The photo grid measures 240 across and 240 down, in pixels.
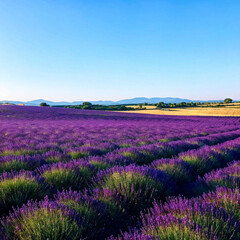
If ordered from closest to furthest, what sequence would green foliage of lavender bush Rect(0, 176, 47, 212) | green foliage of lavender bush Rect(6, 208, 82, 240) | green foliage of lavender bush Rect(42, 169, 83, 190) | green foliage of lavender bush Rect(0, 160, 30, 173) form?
green foliage of lavender bush Rect(6, 208, 82, 240) < green foliage of lavender bush Rect(0, 176, 47, 212) < green foliage of lavender bush Rect(42, 169, 83, 190) < green foliage of lavender bush Rect(0, 160, 30, 173)

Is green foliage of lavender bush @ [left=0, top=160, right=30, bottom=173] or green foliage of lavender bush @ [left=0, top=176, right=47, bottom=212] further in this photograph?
green foliage of lavender bush @ [left=0, top=160, right=30, bottom=173]

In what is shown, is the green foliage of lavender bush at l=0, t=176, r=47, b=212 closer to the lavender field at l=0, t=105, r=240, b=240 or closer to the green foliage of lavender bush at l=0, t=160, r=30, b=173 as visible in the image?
the lavender field at l=0, t=105, r=240, b=240

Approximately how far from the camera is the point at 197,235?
128cm

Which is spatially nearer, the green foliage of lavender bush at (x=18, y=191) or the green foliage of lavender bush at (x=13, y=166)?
the green foliage of lavender bush at (x=18, y=191)

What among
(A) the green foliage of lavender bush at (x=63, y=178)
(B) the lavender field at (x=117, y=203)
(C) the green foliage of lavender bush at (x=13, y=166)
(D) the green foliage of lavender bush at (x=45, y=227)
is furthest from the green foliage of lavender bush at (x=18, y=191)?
(C) the green foliage of lavender bush at (x=13, y=166)

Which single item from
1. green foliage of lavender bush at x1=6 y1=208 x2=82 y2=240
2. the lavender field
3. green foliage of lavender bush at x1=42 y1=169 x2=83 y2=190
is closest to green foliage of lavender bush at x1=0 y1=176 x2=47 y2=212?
the lavender field

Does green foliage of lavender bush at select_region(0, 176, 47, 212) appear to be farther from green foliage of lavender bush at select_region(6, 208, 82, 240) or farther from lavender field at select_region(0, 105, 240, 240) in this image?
green foliage of lavender bush at select_region(6, 208, 82, 240)

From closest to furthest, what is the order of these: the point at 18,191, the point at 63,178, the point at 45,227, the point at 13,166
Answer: the point at 45,227 < the point at 18,191 < the point at 63,178 < the point at 13,166

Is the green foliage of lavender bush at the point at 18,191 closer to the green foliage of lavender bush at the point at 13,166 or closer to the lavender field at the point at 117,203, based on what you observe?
the lavender field at the point at 117,203

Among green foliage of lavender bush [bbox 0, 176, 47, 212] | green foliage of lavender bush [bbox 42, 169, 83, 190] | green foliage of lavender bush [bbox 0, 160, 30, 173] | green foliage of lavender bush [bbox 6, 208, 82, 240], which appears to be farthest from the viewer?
green foliage of lavender bush [bbox 0, 160, 30, 173]

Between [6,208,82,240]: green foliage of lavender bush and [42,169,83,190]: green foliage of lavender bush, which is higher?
[6,208,82,240]: green foliage of lavender bush

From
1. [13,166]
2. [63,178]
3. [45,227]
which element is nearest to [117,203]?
[45,227]

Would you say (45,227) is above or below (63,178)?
above

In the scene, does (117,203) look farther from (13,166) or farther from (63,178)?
(13,166)
